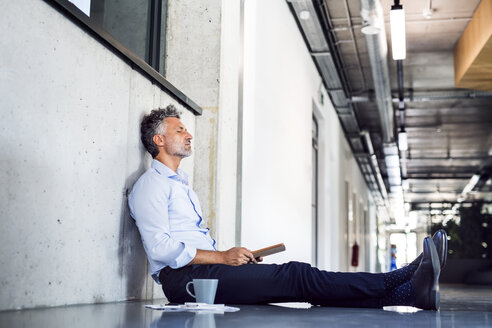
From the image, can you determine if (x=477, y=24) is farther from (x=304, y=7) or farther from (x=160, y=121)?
(x=160, y=121)

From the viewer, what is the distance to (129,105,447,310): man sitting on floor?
2477 millimetres

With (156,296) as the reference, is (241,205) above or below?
above

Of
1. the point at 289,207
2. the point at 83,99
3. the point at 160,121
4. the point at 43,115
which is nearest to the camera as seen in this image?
the point at 43,115

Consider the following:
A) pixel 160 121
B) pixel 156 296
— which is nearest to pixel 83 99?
pixel 160 121

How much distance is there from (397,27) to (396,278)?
11.0ft

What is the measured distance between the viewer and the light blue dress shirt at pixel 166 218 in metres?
2.57

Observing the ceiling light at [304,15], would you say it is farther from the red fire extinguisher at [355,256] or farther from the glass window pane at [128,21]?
the red fire extinguisher at [355,256]

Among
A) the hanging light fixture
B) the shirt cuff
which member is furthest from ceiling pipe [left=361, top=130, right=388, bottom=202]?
the shirt cuff

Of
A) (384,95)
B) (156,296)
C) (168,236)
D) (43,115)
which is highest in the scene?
(384,95)

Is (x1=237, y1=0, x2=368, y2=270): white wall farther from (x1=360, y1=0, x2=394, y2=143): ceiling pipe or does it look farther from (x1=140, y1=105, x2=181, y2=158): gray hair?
(x1=140, y1=105, x2=181, y2=158): gray hair

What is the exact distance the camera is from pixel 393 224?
30.8m

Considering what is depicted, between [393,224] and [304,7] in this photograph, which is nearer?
[304,7]

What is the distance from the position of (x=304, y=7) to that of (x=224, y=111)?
250 cm

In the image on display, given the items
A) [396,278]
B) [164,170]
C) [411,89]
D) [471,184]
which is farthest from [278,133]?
[471,184]
